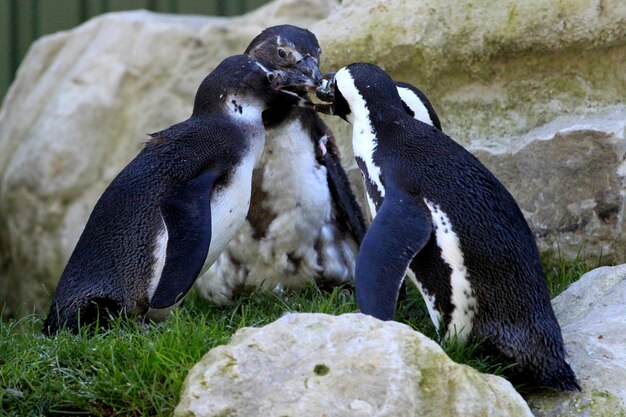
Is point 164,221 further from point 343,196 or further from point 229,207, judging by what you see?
point 343,196

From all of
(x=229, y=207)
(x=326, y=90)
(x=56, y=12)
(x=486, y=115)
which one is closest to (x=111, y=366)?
(x=229, y=207)

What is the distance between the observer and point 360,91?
148 inches

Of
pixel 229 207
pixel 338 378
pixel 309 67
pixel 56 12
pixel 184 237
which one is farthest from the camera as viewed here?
pixel 56 12

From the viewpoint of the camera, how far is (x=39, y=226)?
674 centimetres

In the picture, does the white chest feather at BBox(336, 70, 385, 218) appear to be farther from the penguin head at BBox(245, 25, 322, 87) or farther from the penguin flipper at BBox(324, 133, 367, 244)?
the penguin flipper at BBox(324, 133, 367, 244)

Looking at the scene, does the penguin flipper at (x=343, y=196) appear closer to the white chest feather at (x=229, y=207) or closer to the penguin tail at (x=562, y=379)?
the white chest feather at (x=229, y=207)

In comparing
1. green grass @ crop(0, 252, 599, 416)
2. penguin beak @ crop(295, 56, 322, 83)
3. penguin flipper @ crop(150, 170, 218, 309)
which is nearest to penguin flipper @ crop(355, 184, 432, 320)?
green grass @ crop(0, 252, 599, 416)

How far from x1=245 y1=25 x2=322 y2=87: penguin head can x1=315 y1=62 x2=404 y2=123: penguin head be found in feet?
1.34

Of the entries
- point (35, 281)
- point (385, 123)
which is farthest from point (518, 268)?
point (35, 281)

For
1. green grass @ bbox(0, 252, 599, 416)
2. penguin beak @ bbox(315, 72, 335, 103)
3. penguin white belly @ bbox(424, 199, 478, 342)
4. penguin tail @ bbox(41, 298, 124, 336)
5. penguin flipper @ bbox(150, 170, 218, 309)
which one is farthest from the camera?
penguin beak @ bbox(315, 72, 335, 103)

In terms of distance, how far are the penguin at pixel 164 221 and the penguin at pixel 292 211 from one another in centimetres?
37

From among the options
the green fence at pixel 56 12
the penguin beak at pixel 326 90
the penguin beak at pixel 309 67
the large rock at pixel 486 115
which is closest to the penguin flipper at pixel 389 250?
the penguin beak at pixel 326 90

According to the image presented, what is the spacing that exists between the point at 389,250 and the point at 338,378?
2.09 ft

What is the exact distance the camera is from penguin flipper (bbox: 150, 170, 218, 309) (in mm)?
3527
